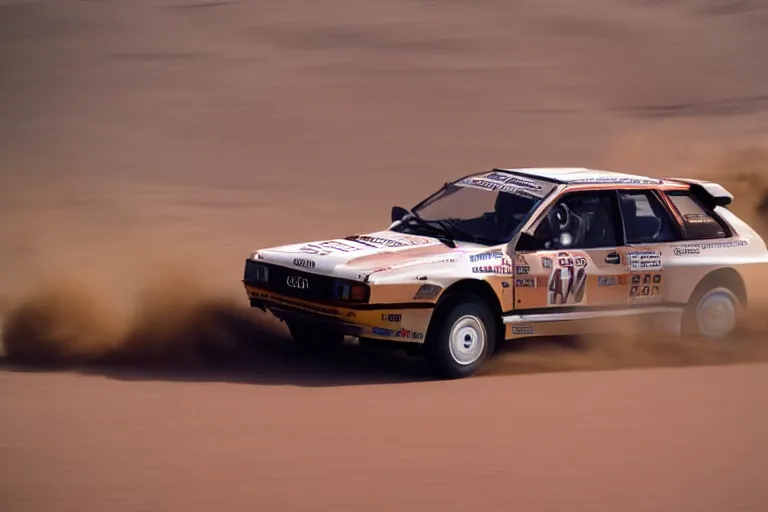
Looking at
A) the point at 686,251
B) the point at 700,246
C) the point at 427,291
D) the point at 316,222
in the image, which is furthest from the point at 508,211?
the point at 316,222

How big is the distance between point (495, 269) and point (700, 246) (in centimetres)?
209

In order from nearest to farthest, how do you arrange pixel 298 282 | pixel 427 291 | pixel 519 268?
pixel 427 291
pixel 298 282
pixel 519 268

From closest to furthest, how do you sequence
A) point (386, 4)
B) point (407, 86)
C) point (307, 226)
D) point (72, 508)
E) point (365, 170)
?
1. point (72, 508)
2. point (307, 226)
3. point (365, 170)
4. point (407, 86)
5. point (386, 4)

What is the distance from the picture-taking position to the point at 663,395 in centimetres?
873

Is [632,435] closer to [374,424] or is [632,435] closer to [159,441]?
[374,424]

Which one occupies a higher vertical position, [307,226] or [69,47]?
[69,47]

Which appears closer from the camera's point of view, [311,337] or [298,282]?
[298,282]

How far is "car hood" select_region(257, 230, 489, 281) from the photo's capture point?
28.6 feet

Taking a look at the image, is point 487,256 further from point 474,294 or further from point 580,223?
point 580,223

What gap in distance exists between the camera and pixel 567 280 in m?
9.38

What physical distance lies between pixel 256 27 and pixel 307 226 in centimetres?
1095

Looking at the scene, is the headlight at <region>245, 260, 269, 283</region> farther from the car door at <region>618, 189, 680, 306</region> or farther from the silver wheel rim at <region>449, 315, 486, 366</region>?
the car door at <region>618, 189, 680, 306</region>

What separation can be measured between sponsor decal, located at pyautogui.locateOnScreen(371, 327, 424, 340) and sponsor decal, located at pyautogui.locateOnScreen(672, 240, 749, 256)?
250cm

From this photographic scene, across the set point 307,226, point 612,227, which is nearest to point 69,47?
point 307,226
